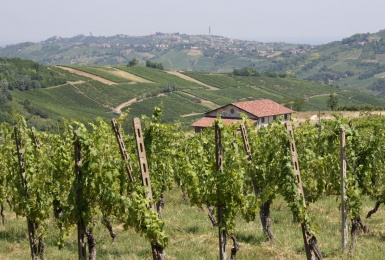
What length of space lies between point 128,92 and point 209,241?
112m

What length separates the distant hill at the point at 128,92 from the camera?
100500 mm

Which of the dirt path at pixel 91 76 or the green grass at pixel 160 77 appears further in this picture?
the green grass at pixel 160 77

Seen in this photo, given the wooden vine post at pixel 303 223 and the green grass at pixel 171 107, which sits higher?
the wooden vine post at pixel 303 223

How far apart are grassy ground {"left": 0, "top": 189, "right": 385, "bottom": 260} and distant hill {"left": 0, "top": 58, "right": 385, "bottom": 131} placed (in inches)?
2520

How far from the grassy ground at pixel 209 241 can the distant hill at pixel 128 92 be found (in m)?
64.0

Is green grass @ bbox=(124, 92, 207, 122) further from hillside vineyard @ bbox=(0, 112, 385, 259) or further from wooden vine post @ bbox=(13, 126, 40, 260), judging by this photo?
wooden vine post @ bbox=(13, 126, 40, 260)

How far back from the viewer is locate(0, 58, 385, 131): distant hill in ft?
330

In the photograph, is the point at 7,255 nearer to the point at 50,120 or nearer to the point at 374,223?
the point at 374,223

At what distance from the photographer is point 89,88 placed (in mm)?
123000

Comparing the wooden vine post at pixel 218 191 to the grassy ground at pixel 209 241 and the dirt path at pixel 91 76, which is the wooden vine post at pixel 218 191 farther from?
the dirt path at pixel 91 76

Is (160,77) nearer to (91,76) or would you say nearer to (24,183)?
(91,76)

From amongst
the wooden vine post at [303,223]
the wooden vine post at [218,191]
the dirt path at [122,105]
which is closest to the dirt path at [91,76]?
the dirt path at [122,105]

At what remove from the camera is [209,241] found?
1402cm

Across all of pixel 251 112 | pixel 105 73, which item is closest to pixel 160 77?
pixel 105 73
